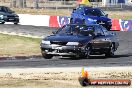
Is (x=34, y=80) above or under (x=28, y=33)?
above

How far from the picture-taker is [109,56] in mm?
22375

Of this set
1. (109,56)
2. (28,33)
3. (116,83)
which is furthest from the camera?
(28,33)

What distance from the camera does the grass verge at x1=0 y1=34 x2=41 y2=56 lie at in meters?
25.5

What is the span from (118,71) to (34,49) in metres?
11.3

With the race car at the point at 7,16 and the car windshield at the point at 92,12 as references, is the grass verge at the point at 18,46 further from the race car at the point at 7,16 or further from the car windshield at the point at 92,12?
the race car at the point at 7,16

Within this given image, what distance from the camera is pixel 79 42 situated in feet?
67.4

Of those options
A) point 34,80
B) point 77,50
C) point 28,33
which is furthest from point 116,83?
point 28,33

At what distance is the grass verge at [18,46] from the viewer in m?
25.5

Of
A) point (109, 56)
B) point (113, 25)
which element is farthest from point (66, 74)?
point (113, 25)

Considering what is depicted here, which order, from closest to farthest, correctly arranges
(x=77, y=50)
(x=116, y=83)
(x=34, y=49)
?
(x=116, y=83) → (x=77, y=50) → (x=34, y=49)

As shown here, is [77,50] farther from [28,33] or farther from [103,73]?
[28,33]

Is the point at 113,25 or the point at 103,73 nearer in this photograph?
the point at 103,73

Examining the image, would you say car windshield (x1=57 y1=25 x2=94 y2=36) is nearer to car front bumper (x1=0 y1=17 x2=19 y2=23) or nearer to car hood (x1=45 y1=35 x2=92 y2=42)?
car hood (x1=45 y1=35 x2=92 y2=42)

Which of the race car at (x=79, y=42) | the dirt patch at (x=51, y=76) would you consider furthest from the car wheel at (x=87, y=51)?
the dirt patch at (x=51, y=76)
